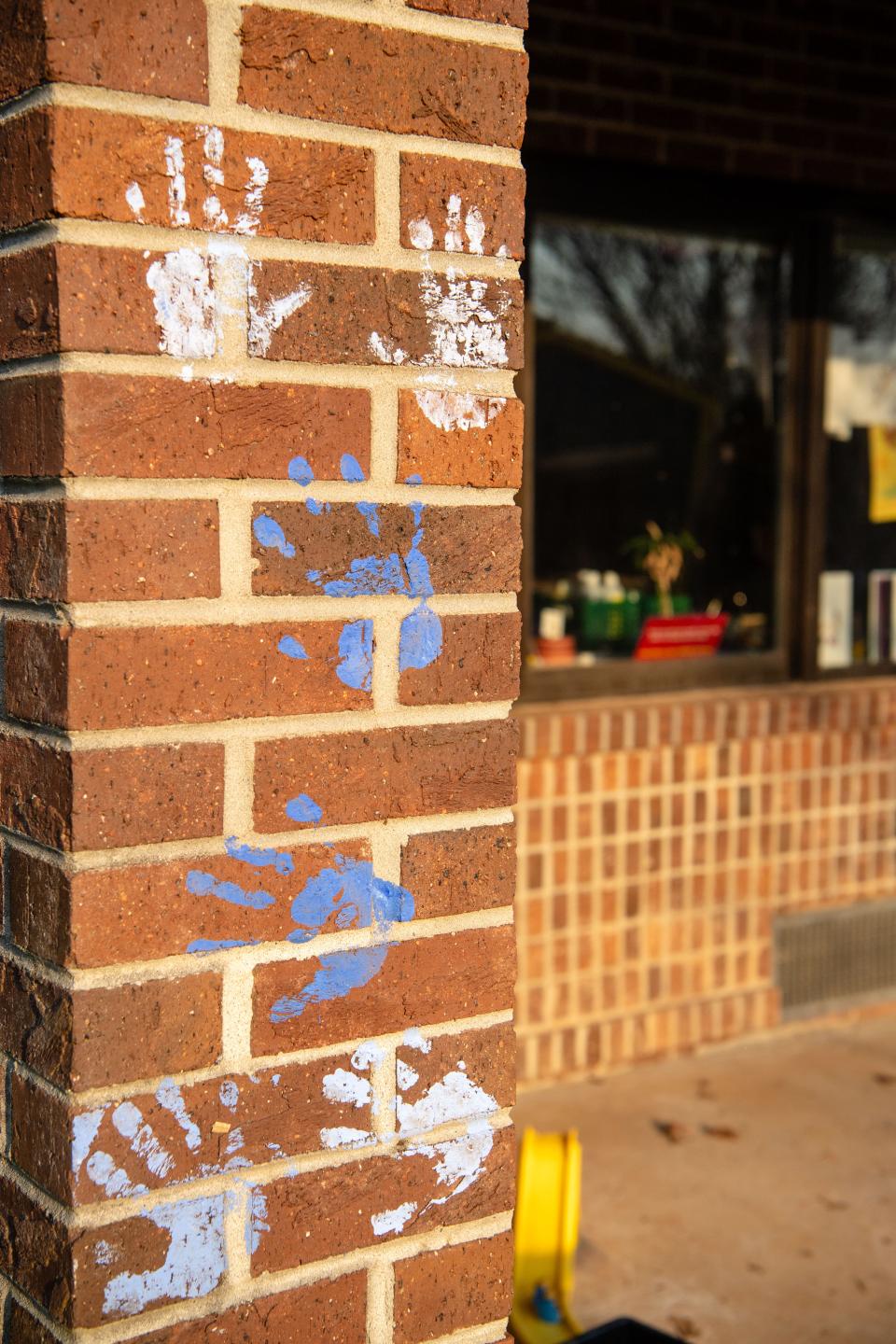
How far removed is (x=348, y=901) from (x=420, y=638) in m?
0.28

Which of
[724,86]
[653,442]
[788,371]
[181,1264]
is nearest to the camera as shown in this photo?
[181,1264]

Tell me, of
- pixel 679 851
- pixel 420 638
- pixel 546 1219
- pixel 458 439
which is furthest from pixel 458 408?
pixel 679 851

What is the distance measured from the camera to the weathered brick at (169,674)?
1.36 meters

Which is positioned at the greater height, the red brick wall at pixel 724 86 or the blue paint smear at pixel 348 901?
the red brick wall at pixel 724 86

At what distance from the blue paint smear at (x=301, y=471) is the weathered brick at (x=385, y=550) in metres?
Result: 0.03

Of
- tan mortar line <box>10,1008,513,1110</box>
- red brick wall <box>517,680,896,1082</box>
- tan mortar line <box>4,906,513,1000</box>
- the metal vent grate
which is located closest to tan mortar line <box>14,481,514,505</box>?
tan mortar line <box>4,906,513,1000</box>

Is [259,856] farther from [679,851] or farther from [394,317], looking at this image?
[679,851]

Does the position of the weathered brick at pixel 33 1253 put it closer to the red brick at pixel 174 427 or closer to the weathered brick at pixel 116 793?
the weathered brick at pixel 116 793

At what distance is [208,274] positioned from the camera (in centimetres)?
140

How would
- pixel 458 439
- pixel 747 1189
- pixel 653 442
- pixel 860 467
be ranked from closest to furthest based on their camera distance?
pixel 458 439 → pixel 747 1189 → pixel 653 442 → pixel 860 467

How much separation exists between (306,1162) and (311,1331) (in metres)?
0.18

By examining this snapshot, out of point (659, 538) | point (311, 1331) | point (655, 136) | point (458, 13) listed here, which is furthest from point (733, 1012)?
point (458, 13)

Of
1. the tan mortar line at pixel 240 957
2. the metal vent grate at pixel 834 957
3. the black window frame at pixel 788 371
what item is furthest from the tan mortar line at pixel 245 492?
the metal vent grate at pixel 834 957

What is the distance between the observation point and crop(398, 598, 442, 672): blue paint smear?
60.3 inches
